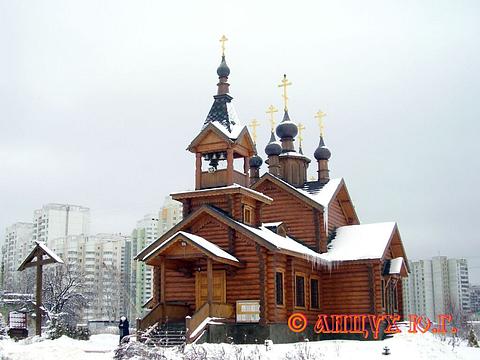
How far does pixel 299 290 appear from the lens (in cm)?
2762

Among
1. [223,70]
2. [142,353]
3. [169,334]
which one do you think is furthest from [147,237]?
[142,353]

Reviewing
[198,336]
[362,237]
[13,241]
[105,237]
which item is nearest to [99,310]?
[105,237]

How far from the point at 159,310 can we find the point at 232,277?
2.87 m

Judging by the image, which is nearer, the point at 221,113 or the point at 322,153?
the point at 221,113

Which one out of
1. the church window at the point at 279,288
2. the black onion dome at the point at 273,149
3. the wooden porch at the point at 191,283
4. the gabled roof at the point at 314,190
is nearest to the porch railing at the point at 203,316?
the wooden porch at the point at 191,283

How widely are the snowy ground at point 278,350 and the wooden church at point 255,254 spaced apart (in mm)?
2260

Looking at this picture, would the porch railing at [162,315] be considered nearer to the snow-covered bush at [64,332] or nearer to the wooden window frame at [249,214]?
the snow-covered bush at [64,332]

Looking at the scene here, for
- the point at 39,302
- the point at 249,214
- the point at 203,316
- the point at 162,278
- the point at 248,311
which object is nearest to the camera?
the point at 39,302

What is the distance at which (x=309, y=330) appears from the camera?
27688 mm

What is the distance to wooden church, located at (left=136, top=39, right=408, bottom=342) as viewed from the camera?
23.9 m

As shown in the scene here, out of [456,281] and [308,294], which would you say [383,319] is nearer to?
[308,294]

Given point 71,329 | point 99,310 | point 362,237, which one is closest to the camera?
point 71,329

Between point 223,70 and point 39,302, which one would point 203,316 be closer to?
point 39,302

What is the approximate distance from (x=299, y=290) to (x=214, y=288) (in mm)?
4060
